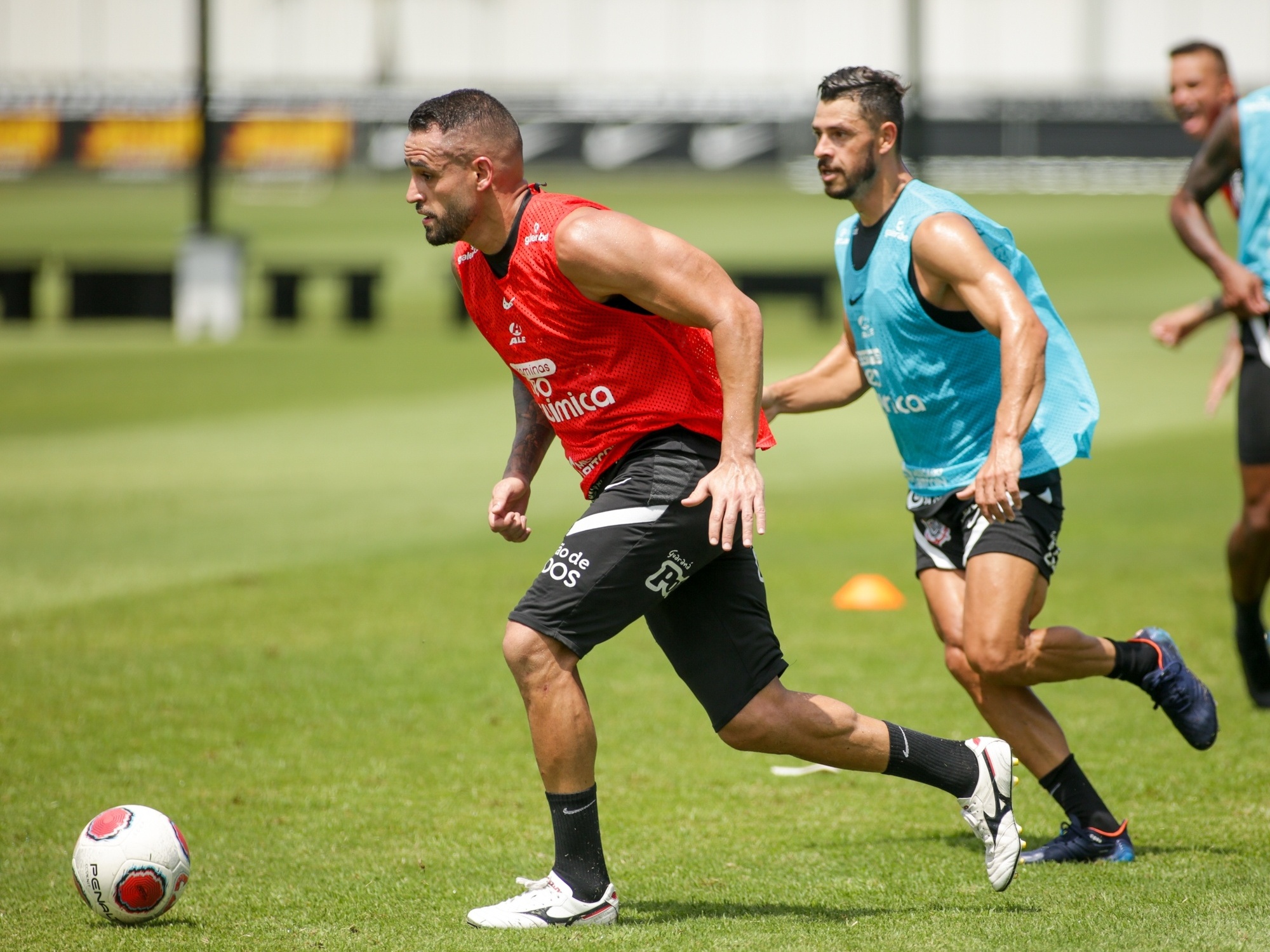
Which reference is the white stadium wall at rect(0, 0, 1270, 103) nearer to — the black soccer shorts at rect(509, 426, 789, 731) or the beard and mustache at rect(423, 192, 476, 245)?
the beard and mustache at rect(423, 192, 476, 245)

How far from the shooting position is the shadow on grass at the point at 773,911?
14.8ft

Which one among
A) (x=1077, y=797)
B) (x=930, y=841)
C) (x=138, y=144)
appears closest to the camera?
(x=1077, y=797)

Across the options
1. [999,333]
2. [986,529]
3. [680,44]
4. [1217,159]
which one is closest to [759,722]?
[986,529]

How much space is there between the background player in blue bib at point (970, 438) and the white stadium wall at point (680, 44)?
160ft

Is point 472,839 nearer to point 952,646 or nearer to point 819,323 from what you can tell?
point 952,646

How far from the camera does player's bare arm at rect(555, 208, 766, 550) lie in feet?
14.1

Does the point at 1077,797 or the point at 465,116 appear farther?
the point at 1077,797

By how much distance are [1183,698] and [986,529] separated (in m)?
0.90

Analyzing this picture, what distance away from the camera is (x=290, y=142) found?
168 feet

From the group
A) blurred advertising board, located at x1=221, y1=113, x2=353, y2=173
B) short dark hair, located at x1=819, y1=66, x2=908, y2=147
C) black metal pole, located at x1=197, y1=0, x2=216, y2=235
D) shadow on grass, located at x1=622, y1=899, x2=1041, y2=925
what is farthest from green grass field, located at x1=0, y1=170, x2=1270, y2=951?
blurred advertising board, located at x1=221, y1=113, x2=353, y2=173

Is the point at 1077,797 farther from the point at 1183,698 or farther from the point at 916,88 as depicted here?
the point at 916,88

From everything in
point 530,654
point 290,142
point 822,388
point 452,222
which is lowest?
point 530,654

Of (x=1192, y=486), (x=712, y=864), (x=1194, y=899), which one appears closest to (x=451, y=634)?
(x=712, y=864)

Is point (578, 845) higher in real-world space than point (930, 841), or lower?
higher
